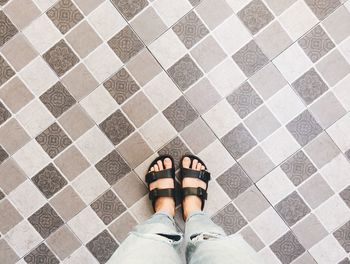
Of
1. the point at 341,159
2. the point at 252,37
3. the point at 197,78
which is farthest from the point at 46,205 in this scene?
the point at 341,159

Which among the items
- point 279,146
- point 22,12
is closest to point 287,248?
point 279,146

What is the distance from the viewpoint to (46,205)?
2080mm

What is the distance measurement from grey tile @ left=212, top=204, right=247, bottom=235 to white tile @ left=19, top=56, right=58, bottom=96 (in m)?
1.06

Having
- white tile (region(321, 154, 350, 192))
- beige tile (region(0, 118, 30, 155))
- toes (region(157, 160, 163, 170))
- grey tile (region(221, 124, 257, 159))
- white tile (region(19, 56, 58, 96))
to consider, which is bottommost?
white tile (region(321, 154, 350, 192))

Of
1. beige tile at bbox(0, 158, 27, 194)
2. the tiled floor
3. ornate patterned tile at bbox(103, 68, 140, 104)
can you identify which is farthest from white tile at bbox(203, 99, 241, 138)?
beige tile at bbox(0, 158, 27, 194)

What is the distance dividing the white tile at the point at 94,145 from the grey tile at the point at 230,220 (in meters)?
0.65

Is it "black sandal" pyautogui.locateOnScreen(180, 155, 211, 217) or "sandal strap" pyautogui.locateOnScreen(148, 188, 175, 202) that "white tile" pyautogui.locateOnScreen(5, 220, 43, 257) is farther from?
"black sandal" pyautogui.locateOnScreen(180, 155, 211, 217)

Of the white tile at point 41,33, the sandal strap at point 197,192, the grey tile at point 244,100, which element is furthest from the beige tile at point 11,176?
the grey tile at point 244,100

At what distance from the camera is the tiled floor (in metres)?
2.05

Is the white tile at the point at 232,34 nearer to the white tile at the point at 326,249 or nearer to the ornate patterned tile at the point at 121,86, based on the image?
the ornate patterned tile at the point at 121,86

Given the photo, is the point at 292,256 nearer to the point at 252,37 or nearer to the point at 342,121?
the point at 342,121

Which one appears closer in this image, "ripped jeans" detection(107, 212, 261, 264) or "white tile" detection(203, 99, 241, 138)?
"ripped jeans" detection(107, 212, 261, 264)

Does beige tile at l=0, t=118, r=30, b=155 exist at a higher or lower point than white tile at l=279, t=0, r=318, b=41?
higher

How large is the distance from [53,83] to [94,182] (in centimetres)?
53
